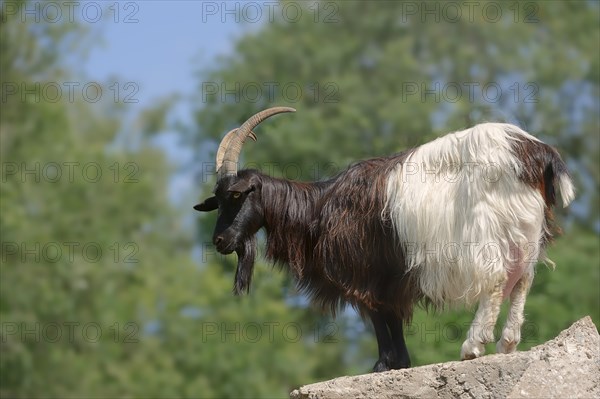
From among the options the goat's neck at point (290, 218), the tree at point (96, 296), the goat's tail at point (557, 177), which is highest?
the goat's tail at point (557, 177)

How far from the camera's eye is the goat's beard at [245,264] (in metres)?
11.0

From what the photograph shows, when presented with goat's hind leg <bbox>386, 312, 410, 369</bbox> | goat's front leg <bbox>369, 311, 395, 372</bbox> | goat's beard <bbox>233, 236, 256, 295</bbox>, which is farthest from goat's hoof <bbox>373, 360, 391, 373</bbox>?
goat's beard <bbox>233, 236, 256, 295</bbox>

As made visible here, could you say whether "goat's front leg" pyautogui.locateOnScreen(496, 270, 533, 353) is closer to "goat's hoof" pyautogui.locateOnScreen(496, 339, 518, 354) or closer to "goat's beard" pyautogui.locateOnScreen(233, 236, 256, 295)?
"goat's hoof" pyautogui.locateOnScreen(496, 339, 518, 354)

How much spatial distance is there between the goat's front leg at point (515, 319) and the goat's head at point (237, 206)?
8.49 feet

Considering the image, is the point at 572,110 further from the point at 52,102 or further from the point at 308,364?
the point at 52,102

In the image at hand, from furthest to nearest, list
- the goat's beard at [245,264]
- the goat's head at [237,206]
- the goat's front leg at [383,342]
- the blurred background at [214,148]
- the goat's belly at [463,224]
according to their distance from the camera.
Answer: the blurred background at [214,148]
the goat's beard at [245,264]
the goat's head at [237,206]
the goat's front leg at [383,342]
the goat's belly at [463,224]

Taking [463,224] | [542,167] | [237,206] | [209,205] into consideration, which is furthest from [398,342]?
[209,205]

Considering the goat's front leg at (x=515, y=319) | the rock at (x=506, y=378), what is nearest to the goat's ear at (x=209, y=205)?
the rock at (x=506, y=378)

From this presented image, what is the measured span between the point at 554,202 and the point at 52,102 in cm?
2211

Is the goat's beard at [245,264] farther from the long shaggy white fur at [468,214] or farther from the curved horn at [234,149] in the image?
the long shaggy white fur at [468,214]

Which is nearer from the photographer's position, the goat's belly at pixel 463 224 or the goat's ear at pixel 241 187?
the goat's belly at pixel 463 224

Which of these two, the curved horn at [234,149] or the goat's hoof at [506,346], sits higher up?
the curved horn at [234,149]

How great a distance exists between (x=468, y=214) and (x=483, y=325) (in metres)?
0.98

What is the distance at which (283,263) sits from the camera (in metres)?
11.2
